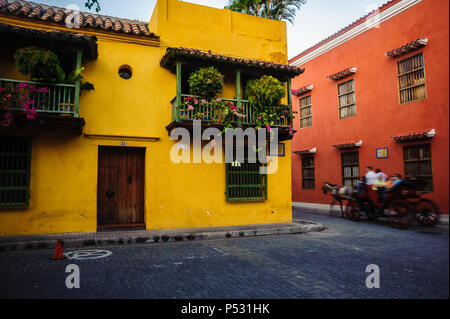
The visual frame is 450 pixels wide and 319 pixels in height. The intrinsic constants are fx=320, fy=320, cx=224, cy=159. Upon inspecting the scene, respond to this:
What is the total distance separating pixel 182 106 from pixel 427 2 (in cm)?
881

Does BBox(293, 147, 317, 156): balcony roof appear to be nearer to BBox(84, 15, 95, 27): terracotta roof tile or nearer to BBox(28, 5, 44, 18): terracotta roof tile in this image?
BBox(84, 15, 95, 27): terracotta roof tile

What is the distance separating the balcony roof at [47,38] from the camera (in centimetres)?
802

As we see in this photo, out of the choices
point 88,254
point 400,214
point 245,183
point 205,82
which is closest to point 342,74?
point 400,214

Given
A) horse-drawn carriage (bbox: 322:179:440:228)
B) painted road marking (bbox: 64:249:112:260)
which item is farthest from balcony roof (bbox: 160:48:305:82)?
horse-drawn carriage (bbox: 322:179:440:228)

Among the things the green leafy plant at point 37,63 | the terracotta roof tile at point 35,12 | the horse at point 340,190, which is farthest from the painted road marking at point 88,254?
the terracotta roof tile at point 35,12

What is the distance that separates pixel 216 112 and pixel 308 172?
773cm

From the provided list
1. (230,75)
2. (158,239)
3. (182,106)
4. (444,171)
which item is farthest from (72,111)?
(444,171)

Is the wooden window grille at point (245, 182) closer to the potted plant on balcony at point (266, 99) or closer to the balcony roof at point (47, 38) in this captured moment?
the potted plant on balcony at point (266, 99)

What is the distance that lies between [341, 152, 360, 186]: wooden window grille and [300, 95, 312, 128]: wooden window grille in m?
0.42

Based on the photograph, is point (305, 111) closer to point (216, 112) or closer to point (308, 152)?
point (308, 152)

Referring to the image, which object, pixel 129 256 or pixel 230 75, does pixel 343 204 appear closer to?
pixel 129 256

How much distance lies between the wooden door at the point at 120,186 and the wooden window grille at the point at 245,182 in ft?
9.36

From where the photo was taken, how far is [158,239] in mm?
8633

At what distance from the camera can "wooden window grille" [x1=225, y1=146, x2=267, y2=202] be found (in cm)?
1077
